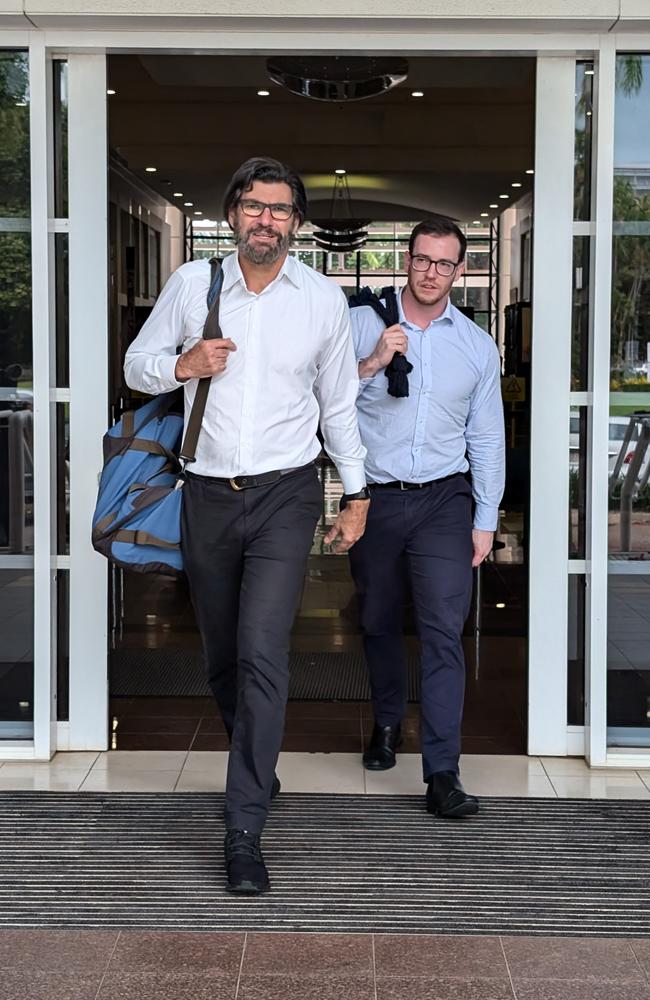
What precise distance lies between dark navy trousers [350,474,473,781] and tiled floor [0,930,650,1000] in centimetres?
→ 94

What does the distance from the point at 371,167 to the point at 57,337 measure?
34.9 feet

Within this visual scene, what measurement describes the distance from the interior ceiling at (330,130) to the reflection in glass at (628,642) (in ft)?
15.9

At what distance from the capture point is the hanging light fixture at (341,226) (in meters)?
16.4

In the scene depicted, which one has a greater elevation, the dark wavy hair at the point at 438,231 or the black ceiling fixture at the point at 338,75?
the black ceiling fixture at the point at 338,75

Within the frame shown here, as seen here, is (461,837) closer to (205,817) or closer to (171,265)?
(205,817)

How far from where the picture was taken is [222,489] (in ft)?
11.4

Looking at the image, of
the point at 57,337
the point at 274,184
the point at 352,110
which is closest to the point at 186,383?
the point at 274,184

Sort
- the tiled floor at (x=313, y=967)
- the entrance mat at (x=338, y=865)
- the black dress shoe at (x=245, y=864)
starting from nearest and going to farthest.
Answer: the tiled floor at (x=313, y=967) → the entrance mat at (x=338, y=865) → the black dress shoe at (x=245, y=864)

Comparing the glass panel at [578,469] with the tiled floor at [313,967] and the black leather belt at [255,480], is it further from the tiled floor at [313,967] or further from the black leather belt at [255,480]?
the tiled floor at [313,967]

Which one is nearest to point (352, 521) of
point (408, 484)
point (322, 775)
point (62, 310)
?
point (408, 484)

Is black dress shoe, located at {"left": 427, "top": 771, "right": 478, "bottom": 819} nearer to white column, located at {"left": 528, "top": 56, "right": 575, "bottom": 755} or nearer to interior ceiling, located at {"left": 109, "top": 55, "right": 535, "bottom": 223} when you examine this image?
white column, located at {"left": 528, "top": 56, "right": 575, "bottom": 755}

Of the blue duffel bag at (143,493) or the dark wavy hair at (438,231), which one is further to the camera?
the dark wavy hair at (438,231)

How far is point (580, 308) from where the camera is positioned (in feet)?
14.3

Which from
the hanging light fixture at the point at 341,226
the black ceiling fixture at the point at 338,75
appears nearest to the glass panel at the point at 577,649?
the black ceiling fixture at the point at 338,75
